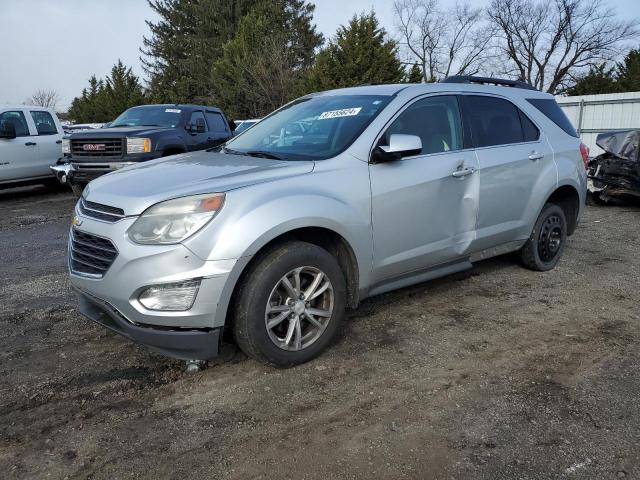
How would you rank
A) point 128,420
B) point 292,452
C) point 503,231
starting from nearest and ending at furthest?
point 292,452
point 128,420
point 503,231

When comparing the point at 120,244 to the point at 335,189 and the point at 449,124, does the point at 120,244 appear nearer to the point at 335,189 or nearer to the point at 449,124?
the point at 335,189

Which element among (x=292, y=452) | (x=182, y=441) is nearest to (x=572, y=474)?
(x=292, y=452)

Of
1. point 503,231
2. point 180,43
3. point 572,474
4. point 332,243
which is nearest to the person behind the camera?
point 572,474

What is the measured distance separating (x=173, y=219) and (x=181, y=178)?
413mm

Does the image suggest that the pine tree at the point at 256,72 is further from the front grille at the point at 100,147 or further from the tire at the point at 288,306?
the tire at the point at 288,306

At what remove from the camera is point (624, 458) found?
2.54 metres

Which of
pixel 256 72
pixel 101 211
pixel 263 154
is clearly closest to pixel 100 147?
pixel 263 154

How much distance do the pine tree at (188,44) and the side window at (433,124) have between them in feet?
131

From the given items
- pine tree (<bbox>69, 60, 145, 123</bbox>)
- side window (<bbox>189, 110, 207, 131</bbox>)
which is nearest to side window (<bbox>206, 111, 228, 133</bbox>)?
side window (<bbox>189, 110, 207, 131</bbox>)

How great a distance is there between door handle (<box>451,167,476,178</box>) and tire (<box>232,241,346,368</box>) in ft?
4.21

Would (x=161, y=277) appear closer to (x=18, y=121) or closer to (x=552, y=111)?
(x=552, y=111)

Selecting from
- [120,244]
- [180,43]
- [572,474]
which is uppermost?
[180,43]

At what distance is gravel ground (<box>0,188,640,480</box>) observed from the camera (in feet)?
8.32

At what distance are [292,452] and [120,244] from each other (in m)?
1.42
